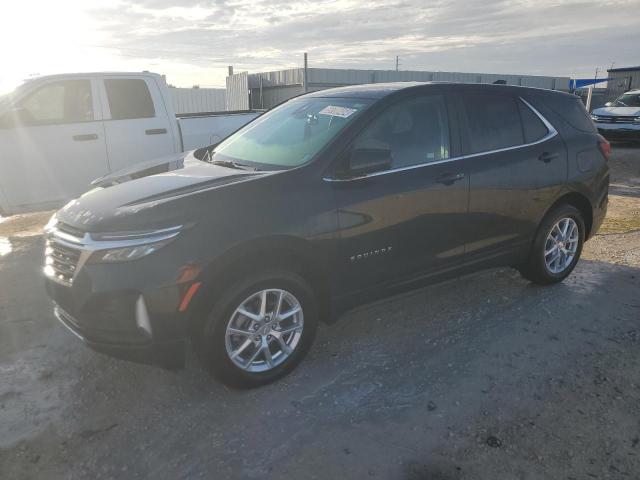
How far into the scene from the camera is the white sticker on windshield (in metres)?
3.55

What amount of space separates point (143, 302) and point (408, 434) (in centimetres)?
162

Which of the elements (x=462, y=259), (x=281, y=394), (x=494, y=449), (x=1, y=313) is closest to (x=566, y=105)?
(x=462, y=259)

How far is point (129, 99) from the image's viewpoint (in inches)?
268

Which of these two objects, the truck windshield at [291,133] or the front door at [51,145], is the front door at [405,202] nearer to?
the truck windshield at [291,133]

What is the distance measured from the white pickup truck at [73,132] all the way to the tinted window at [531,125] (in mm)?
4024

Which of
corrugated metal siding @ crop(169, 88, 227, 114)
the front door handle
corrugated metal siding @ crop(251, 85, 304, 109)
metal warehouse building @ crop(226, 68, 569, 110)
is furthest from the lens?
corrugated metal siding @ crop(251, 85, 304, 109)

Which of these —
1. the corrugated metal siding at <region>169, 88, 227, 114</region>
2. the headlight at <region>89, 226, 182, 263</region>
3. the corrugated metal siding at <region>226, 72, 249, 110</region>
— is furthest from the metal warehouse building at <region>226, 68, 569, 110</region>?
the headlight at <region>89, 226, 182, 263</region>

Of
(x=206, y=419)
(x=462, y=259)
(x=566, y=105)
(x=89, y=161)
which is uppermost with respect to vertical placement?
(x=566, y=105)

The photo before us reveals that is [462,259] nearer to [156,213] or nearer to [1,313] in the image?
[156,213]

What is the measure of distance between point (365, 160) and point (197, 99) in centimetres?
1834

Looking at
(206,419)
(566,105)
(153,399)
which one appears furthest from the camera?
(566,105)

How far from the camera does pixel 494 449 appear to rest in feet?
8.70

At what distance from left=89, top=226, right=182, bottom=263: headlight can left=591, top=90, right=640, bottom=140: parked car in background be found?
51.6 feet

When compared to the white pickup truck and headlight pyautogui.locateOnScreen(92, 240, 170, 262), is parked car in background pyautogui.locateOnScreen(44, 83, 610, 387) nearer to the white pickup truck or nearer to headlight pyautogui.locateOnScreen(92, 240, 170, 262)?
headlight pyautogui.locateOnScreen(92, 240, 170, 262)
